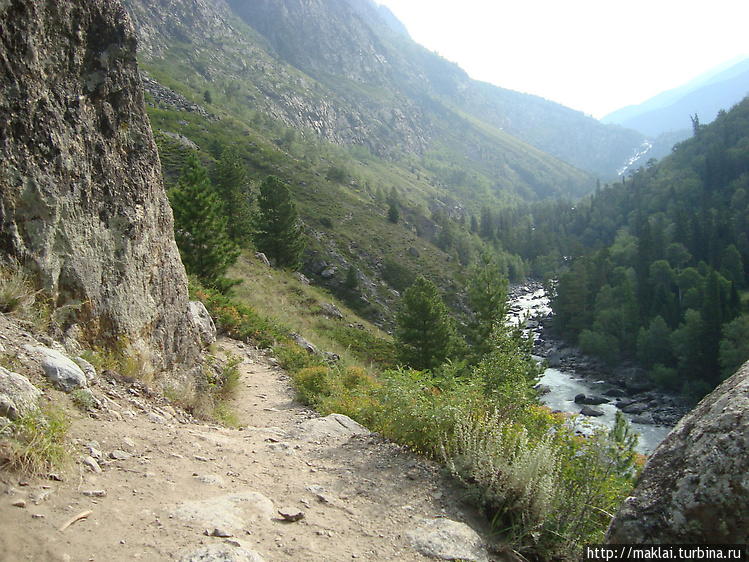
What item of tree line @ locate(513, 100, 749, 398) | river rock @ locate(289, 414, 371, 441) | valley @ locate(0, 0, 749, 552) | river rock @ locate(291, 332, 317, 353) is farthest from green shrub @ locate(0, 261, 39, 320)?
tree line @ locate(513, 100, 749, 398)

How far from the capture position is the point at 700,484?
A: 10.3 feet

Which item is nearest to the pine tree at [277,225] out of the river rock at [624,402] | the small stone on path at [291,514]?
the river rock at [624,402]

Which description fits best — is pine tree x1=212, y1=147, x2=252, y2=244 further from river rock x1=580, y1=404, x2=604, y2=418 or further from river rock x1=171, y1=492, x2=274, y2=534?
river rock x1=580, y1=404, x2=604, y2=418

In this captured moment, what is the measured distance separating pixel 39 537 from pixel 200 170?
1980cm

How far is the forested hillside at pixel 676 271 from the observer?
50000 mm

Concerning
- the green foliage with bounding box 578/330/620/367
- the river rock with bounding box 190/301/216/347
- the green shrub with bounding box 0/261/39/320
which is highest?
the green shrub with bounding box 0/261/39/320

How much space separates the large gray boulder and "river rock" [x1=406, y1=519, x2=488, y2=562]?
1243 mm

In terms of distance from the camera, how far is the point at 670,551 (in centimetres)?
319

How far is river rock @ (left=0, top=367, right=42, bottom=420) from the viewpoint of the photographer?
146 inches

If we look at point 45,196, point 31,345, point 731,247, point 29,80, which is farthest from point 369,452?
point 731,247

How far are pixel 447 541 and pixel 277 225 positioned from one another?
37.7m

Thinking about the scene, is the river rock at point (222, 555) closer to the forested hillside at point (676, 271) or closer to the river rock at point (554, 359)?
the forested hillside at point (676, 271)

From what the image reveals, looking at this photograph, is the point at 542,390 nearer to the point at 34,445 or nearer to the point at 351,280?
the point at 34,445

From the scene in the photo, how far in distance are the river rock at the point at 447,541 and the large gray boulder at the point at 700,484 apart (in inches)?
48.9
